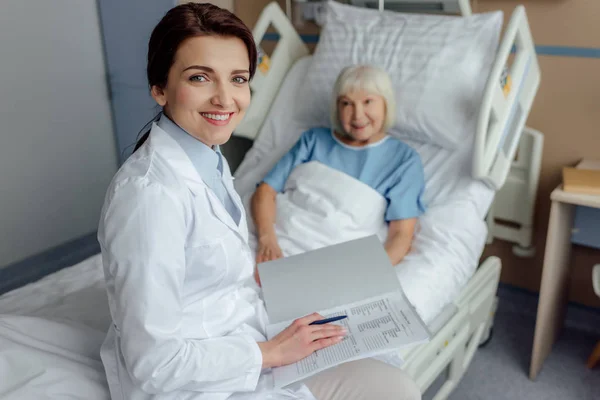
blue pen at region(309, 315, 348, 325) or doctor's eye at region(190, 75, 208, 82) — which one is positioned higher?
doctor's eye at region(190, 75, 208, 82)

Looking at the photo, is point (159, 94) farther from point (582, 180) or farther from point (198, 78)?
point (582, 180)

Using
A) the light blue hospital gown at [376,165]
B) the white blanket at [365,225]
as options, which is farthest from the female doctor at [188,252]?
the light blue hospital gown at [376,165]

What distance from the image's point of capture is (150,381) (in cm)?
91

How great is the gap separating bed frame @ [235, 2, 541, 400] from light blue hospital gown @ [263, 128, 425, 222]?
0.70 ft

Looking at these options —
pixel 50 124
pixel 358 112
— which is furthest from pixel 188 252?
pixel 50 124

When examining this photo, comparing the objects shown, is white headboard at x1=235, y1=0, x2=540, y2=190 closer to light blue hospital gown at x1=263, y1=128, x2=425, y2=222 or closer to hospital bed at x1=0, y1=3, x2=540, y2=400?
hospital bed at x1=0, y1=3, x2=540, y2=400

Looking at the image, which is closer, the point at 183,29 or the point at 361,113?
the point at 183,29

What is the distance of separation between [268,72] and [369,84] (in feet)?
2.29

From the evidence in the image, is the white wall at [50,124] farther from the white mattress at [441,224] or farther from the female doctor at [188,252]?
the female doctor at [188,252]

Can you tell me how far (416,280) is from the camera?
155 cm

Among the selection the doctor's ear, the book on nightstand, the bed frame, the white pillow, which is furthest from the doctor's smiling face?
the book on nightstand

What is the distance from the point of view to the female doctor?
88 cm

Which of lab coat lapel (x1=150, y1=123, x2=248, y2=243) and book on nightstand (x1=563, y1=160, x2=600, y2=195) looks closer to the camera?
lab coat lapel (x1=150, y1=123, x2=248, y2=243)

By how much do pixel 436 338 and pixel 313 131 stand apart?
0.86 m
